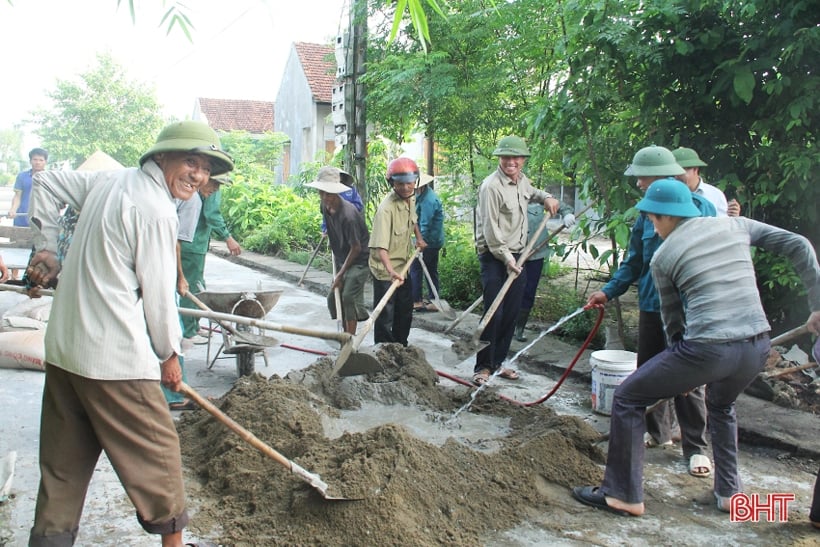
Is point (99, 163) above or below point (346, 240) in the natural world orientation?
above

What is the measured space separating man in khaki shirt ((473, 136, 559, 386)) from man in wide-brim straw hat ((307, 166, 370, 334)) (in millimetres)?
1174

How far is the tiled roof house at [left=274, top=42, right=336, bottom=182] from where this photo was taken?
88.3 ft

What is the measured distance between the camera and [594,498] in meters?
4.00

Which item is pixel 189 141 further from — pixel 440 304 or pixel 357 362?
pixel 440 304

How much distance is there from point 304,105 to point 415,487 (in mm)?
25895

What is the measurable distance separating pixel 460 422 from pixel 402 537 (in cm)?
189

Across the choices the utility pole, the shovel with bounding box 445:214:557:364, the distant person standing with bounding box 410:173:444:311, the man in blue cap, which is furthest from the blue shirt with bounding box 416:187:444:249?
the man in blue cap

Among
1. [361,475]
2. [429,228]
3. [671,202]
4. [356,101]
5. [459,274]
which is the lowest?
[361,475]

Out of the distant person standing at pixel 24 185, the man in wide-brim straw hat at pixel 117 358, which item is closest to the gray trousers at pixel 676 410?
the man in wide-brim straw hat at pixel 117 358

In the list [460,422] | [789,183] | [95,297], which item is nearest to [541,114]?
[789,183]

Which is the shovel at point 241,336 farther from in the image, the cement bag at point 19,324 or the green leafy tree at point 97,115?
the green leafy tree at point 97,115

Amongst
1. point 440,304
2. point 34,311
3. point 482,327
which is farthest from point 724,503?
point 34,311

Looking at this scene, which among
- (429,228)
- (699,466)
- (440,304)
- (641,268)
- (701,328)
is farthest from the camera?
(429,228)

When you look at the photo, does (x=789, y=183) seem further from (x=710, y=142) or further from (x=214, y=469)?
(x=214, y=469)
